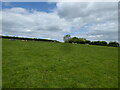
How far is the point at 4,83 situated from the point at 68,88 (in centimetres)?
365

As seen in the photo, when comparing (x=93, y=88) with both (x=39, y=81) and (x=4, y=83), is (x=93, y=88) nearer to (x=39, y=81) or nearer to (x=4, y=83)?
(x=39, y=81)

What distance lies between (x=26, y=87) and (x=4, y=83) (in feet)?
4.52

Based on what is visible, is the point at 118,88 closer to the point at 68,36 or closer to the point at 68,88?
the point at 68,88

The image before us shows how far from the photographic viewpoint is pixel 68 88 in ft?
14.3

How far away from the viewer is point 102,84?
494 centimetres

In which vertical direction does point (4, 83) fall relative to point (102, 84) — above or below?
above

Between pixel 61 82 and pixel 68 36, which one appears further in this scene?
pixel 68 36

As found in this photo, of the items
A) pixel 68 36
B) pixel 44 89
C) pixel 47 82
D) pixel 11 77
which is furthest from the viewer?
pixel 68 36

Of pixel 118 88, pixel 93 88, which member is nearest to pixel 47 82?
pixel 93 88

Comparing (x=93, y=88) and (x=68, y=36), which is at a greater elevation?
(x=68, y=36)

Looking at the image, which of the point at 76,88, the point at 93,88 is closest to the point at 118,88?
the point at 93,88

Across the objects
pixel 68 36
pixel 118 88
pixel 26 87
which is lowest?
pixel 118 88

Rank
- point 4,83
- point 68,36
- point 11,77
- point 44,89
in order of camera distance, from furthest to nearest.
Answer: point 68,36, point 11,77, point 4,83, point 44,89

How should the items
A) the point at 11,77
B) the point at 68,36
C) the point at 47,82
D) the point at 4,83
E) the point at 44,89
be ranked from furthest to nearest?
the point at 68,36 → the point at 11,77 → the point at 47,82 → the point at 4,83 → the point at 44,89
